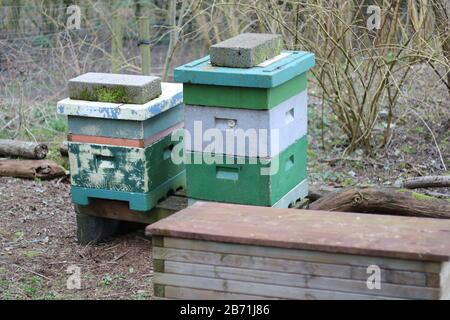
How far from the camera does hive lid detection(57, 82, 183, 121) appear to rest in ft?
16.4

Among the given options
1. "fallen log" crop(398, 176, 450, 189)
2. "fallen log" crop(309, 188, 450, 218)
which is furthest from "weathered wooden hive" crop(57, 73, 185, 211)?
"fallen log" crop(398, 176, 450, 189)

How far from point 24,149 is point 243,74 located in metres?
2.93

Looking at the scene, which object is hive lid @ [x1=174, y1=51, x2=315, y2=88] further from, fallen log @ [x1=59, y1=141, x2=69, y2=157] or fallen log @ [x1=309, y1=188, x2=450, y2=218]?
fallen log @ [x1=59, y1=141, x2=69, y2=157]

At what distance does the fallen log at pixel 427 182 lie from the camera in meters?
6.07

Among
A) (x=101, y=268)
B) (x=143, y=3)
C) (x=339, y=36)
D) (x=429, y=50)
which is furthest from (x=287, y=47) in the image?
(x=143, y=3)

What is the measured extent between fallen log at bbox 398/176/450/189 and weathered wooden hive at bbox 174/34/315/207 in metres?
1.55

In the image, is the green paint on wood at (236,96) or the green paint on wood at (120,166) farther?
the green paint on wood at (120,166)

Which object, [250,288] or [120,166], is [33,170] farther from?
[250,288]

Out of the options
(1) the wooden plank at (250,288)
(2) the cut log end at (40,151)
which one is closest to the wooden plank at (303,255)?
(1) the wooden plank at (250,288)

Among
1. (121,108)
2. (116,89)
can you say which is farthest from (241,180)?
(116,89)

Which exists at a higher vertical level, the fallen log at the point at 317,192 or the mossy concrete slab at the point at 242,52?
the mossy concrete slab at the point at 242,52

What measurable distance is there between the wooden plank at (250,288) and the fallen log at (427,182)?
2789 millimetres

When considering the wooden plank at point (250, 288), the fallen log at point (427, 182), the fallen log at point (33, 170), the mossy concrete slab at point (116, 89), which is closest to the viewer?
the wooden plank at point (250, 288)

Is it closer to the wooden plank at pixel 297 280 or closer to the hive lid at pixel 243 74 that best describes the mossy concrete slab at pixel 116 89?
the hive lid at pixel 243 74
